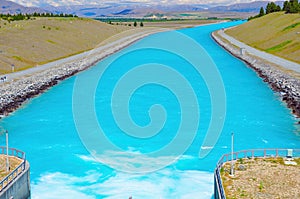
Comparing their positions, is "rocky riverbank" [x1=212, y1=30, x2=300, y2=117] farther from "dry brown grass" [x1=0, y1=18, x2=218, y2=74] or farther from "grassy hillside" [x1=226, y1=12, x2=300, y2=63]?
"dry brown grass" [x1=0, y1=18, x2=218, y2=74]

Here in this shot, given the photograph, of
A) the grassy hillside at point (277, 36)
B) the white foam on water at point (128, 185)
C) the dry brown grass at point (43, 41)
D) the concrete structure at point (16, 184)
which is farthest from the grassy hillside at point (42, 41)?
the concrete structure at point (16, 184)

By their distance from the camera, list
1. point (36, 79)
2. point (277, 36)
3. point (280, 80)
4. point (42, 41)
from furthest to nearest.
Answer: point (277, 36), point (42, 41), point (36, 79), point (280, 80)

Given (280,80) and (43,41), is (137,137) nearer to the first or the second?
(280,80)

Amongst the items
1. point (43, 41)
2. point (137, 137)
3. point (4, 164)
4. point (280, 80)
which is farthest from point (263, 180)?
point (43, 41)

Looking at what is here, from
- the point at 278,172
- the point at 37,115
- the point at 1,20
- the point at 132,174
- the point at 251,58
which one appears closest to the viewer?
the point at 278,172

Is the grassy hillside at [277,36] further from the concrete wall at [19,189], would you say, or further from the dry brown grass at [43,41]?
the concrete wall at [19,189]

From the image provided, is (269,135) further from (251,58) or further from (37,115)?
(251,58)

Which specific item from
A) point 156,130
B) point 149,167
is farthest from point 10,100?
point 149,167
